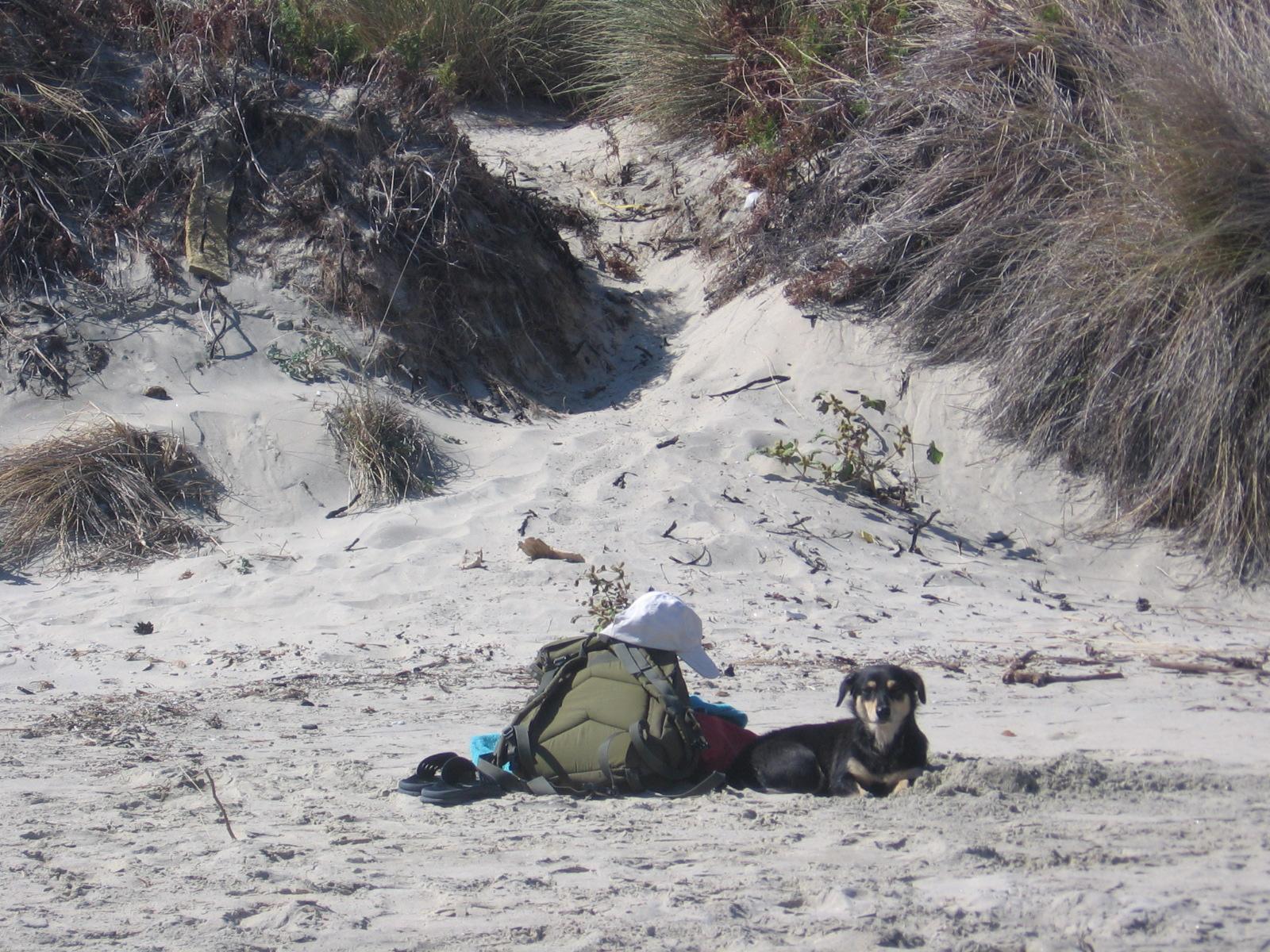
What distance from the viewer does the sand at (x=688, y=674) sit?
2.54m

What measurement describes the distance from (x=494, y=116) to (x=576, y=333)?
3430 mm

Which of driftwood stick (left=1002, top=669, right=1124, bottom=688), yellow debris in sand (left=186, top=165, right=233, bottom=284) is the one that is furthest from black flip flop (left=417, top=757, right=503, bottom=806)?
yellow debris in sand (left=186, top=165, right=233, bottom=284)

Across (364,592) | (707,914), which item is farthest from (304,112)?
(707,914)

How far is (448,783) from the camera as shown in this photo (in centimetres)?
335

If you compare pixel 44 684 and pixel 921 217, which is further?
pixel 921 217

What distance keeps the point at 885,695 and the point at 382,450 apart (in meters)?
4.04

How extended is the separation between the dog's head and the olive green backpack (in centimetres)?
47

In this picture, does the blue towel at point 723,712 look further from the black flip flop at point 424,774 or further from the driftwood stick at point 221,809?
the driftwood stick at point 221,809

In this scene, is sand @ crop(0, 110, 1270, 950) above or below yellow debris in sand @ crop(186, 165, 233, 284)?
below

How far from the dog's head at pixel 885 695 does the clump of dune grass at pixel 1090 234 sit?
317 centimetres

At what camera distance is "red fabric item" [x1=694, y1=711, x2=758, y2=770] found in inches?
139

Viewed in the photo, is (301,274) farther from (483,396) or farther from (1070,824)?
(1070,824)

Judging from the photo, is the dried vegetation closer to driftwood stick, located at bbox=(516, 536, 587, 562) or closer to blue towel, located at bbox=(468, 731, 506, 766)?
driftwood stick, located at bbox=(516, 536, 587, 562)

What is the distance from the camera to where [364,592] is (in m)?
5.43
